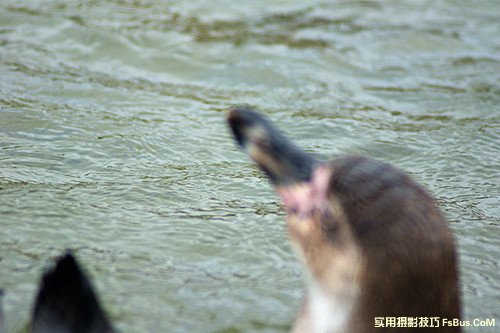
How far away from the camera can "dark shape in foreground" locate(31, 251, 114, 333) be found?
3.64 meters

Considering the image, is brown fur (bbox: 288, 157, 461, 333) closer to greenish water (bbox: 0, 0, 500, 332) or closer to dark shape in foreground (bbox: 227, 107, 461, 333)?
dark shape in foreground (bbox: 227, 107, 461, 333)

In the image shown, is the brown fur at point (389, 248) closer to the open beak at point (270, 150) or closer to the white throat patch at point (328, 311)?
the white throat patch at point (328, 311)

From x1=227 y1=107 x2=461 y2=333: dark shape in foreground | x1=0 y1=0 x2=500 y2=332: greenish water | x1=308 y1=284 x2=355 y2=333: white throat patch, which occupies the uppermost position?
x1=227 y1=107 x2=461 y2=333: dark shape in foreground

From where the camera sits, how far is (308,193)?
3.67 metres

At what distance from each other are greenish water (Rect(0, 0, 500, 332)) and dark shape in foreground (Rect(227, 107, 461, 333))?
879 mm

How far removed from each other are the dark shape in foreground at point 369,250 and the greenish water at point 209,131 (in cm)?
88

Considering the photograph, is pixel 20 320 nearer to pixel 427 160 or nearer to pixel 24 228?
pixel 24 228

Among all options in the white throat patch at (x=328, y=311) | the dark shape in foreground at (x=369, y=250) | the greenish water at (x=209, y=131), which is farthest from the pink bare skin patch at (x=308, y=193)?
the greenish water at (x=209, y=131)

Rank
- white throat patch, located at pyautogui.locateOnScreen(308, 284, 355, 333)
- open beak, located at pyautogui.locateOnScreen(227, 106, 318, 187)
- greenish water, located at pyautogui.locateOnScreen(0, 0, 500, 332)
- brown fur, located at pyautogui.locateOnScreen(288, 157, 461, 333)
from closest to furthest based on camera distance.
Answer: brown fur, located at pyautogui.locateOnScreen(288, 157, 461, 333)
white throat patch, located at pyautogui.locateOnScreen(308, 284, 355, 333)
open beak, located at pyautogui.locateOnScreen(227, 106, 318, 187)
greenish water, located at pyautogui.locateOnScreen(0, 0, 500, 332)

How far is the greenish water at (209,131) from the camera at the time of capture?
15.4 feet

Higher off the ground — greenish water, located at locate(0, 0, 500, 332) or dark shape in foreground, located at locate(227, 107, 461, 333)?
dark shape in foreground, located at locate(227, 107, 461, 333)

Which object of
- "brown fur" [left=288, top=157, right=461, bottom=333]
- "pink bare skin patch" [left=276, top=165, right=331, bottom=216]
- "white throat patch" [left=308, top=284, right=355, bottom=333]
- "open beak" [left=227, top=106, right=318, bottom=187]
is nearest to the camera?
"brown fur" [left=288, top=157, right=461, bottom=333]

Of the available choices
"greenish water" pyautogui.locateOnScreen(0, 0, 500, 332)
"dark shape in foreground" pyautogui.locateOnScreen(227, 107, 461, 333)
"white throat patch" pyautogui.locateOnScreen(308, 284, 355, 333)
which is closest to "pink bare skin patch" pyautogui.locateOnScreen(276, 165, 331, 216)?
"dark shape in foreground" pyautogui.locateOnScreen(227, 107, 461, 333)

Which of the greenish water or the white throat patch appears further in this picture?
the greenish water
